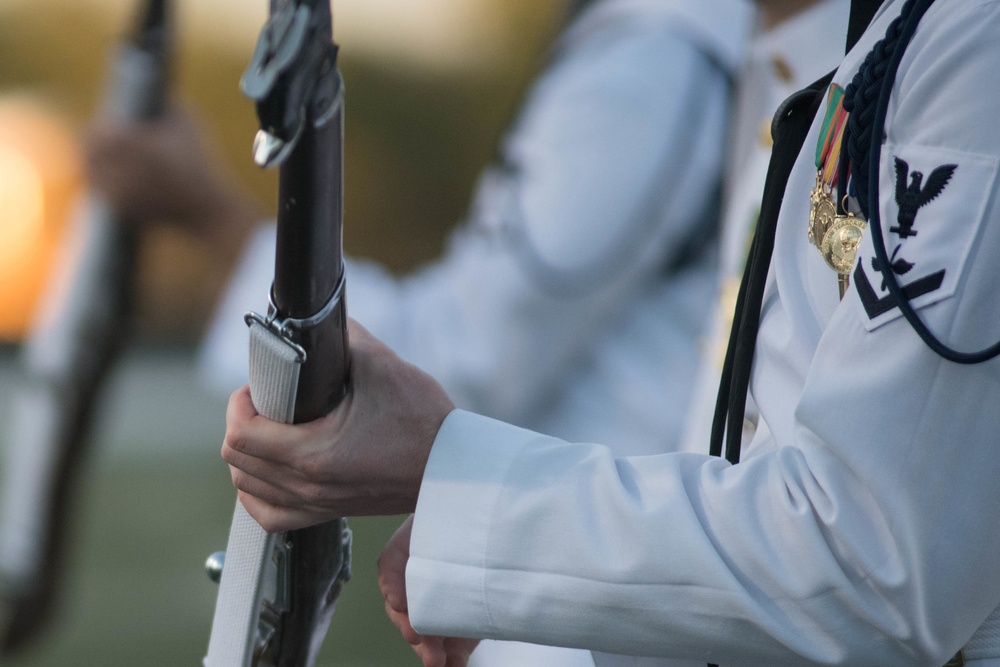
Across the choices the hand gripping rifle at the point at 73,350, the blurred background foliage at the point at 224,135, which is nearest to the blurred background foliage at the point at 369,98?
the blurred background foliage at the point at 224,135

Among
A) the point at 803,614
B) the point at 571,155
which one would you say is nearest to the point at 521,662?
the point at 803,614

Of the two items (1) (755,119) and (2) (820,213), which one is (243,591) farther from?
(1) (755,119)

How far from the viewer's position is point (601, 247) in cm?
194

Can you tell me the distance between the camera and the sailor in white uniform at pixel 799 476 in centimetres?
70

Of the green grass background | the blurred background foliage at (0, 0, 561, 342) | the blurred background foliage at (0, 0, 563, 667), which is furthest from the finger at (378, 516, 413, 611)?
the blurred background foliage at (0, 0, 561, 342)

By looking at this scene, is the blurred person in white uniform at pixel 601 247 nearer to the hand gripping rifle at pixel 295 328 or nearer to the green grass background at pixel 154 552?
the hand gripping rifle at pixel 295 328

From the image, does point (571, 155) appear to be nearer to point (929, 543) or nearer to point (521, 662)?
point (521, 662)

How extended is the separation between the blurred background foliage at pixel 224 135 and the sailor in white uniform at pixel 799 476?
4.61 meters

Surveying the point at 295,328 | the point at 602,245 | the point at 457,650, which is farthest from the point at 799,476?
the point at 602,245

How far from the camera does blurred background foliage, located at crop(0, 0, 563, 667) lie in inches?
242

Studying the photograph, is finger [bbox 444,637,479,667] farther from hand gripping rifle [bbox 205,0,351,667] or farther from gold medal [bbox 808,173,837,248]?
gold medal [bbox 808,173,837,248]

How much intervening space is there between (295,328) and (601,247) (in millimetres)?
1186

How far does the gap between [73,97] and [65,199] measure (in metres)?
0.61

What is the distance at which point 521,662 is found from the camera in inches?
48.5
